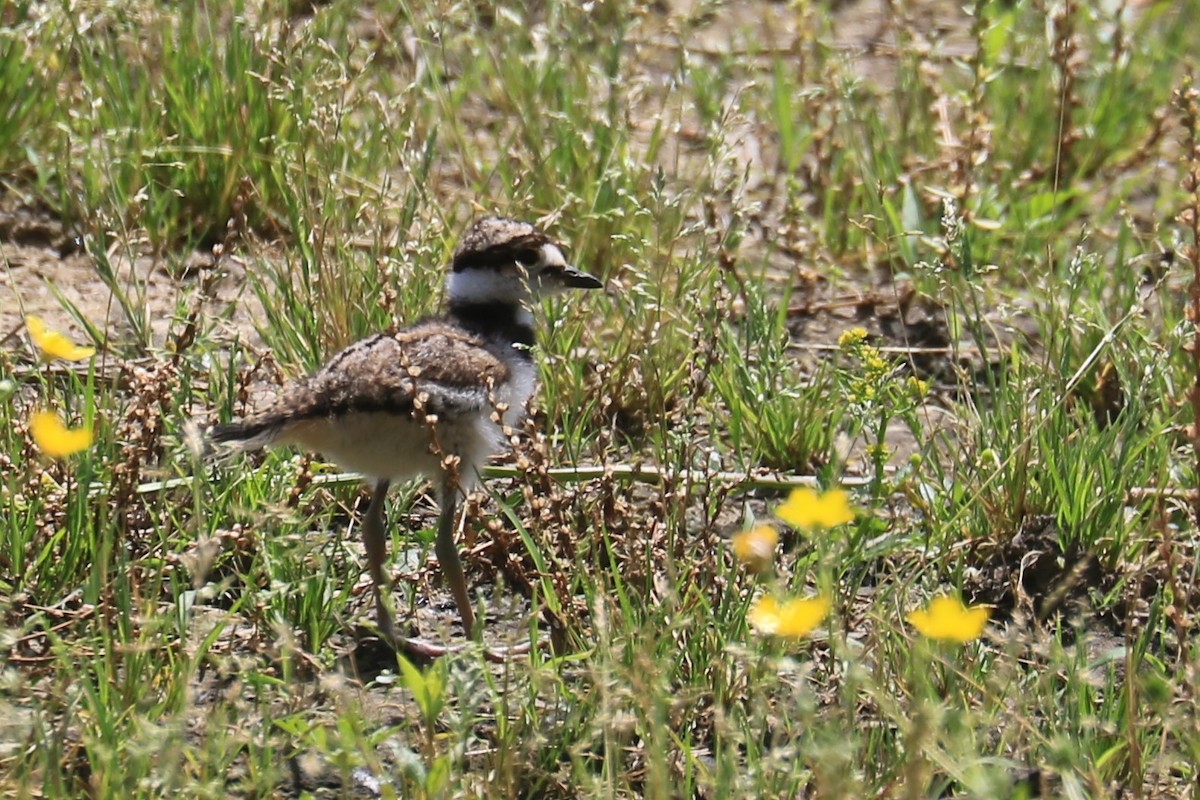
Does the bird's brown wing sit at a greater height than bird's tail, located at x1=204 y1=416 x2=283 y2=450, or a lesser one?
greater

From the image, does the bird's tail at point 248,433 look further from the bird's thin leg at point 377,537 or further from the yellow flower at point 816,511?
the yellow flower at point 816,511

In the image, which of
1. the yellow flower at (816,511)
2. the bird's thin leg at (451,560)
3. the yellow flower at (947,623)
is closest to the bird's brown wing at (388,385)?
the bird's thin leg at (451,560)

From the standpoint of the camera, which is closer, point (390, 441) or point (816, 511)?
point (816, 511)

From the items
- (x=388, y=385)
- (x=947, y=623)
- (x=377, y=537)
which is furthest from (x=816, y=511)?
(x=377, y=537)

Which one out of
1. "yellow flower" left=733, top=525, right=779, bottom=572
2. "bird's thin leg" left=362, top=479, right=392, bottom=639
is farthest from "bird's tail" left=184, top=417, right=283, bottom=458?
"yellow flower" left=733, top=525, right=779, bottom=572

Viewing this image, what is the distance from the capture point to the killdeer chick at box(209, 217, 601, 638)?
404 centimetres

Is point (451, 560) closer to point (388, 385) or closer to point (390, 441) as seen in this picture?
point (390, 441)

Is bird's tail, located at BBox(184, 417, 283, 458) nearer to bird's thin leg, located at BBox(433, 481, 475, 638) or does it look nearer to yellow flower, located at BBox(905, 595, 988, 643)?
bird's thin leg, located at BBox(433, 481, 475, 638)

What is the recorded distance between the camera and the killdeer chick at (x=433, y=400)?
4039 millimetres

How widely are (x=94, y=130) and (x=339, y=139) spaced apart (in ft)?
3.02

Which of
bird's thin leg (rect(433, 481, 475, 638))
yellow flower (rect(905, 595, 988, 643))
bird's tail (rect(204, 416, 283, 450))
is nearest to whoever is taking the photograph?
yellow flower (rect(905, 595, 988, 643))

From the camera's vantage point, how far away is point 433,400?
163 inches

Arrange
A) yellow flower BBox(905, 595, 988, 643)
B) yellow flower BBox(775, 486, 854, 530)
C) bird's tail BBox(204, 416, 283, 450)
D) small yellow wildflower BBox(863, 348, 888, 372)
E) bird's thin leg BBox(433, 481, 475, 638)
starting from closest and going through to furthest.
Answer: yellow flower BBox(905, 595, 988, 643)
yellow flower BBox(775, 486, 854, 530)
bird's tail BBox(204, 416, 283, 450)
bird's thin leg BBox(433, 481, 475, 638)
small yellow wildflower BBox(863, 348, 888, 372)

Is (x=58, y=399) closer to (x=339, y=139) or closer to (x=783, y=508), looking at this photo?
(x=339, y=139)
